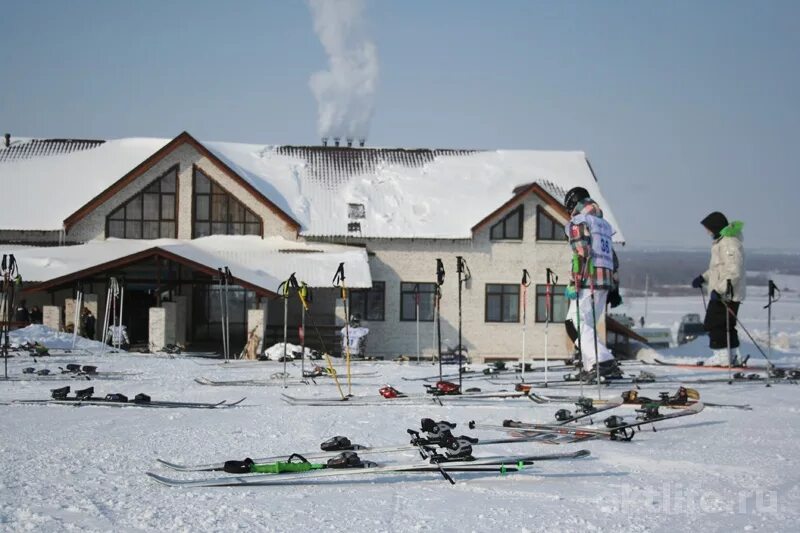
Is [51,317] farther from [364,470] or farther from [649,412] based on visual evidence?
[364,470]

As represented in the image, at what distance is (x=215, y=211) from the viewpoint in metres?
31.6

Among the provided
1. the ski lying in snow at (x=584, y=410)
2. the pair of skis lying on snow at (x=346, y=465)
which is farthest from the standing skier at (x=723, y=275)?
the pair of skis lying on snow at (x=346, y=465)

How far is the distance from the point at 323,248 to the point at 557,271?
774 cm

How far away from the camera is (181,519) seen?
5492mm

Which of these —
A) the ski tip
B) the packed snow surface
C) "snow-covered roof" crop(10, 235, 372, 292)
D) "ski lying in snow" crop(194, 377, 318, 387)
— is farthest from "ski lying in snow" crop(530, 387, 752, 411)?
"snow-covered roof" crop(10, 235, 372, 292)

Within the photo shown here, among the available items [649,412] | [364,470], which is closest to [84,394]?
[364,470]

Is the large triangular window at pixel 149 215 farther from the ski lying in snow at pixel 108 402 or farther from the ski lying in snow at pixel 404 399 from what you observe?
the ski lying in snow at pixel 108 402

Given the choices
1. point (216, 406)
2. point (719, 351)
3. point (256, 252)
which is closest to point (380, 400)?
point (216, 406)

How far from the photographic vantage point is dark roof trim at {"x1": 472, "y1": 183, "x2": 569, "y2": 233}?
30859 millimetres

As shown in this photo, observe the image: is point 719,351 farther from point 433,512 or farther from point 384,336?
point 384,336

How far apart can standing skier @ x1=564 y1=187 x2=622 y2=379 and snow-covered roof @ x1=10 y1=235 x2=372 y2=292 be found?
1503cm

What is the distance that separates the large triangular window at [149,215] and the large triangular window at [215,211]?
692mm

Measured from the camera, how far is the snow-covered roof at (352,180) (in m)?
32.0

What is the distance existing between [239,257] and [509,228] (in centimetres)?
902
